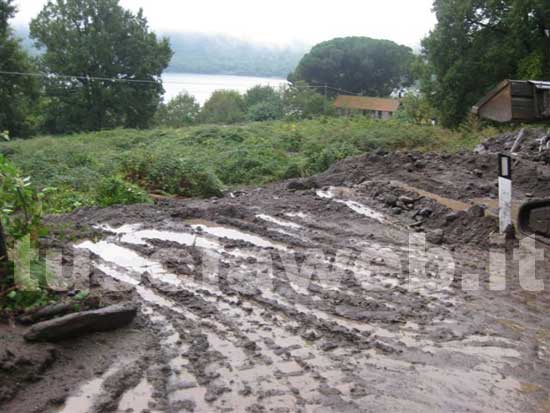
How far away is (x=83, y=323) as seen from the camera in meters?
4.51

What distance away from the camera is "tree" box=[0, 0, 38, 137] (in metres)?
31.8

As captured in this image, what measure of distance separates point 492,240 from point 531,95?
4.46 m

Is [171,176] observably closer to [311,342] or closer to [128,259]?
[128,259]

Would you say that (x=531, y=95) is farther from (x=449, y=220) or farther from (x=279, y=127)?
(x=279, y=127)

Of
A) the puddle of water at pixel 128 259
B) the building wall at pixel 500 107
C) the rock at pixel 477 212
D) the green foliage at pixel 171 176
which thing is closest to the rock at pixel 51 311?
the puddle of water at pixel 128 259

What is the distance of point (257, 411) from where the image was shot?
3619 millimetres

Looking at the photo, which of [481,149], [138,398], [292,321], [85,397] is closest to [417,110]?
[481,149]

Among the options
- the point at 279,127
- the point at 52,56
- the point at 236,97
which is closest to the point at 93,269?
the point at 279,127

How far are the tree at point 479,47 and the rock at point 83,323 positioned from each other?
23.8m

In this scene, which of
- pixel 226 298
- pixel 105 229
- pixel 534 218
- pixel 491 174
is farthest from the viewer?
pixel 491 174

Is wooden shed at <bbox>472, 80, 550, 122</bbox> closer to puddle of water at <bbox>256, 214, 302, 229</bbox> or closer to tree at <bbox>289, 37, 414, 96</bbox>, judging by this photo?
puddle of water at <bbox>256, 214, 302, 229</bbox>

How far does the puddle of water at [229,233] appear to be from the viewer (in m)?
7.59

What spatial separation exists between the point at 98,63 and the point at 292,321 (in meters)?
40.1

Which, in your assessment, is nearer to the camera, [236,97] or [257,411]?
[257,411]
